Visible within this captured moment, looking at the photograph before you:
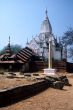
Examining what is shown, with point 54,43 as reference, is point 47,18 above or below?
above

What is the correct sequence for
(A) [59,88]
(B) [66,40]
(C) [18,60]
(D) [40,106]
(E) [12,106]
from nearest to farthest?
(E) [12,106]
(D) [40,106]
(A) [59,88]
(C) [18,60]
(B) [66,40]

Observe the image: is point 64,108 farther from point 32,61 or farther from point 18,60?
point 32,61

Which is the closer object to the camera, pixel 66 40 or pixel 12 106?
pixel 12 106

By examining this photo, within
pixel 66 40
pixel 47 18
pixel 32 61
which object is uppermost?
pixel 47 18

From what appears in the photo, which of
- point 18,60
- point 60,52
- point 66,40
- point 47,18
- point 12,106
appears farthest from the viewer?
point 47,18

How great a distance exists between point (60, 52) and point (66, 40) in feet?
16.5

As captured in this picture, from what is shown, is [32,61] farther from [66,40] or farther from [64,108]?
[64,108]

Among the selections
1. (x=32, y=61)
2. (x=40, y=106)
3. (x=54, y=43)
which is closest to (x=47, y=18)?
(x=54, y=43)

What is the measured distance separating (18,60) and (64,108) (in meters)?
36.1

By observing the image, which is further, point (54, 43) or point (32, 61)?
point (54, 43)

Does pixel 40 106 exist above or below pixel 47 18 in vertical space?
below

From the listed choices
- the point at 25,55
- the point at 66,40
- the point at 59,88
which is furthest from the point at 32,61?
the point at 59,88

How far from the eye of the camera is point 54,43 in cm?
6322

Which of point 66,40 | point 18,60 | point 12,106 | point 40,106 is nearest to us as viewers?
point 12,106
